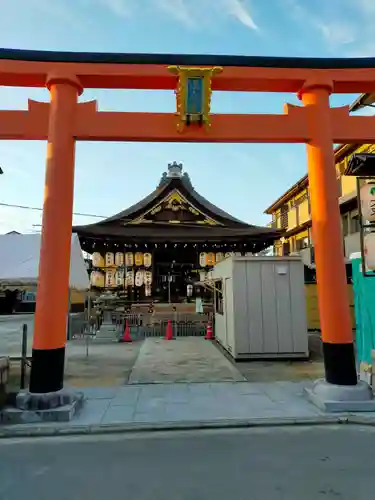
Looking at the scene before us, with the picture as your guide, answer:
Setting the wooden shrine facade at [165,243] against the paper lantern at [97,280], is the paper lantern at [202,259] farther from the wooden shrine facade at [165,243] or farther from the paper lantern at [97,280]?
the paper lantern at [97,280]

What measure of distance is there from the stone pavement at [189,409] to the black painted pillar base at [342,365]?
0.59 m

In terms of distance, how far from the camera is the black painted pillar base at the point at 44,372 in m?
5.65

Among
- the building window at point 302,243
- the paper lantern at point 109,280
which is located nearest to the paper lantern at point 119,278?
the paper lantern at point 109,280

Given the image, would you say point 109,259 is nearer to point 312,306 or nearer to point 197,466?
point 312,306

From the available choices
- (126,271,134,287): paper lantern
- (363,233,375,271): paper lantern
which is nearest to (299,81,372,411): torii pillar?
(363,233,375,271): paper lantern

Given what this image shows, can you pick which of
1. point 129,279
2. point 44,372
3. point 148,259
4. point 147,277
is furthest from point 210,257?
point 44,372

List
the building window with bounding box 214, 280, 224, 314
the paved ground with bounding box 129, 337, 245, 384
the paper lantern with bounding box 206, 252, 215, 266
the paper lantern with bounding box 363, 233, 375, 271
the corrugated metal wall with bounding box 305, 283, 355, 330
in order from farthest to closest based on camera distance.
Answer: the paper lantern with bounding box 206, 252, 215, 266 → the corrugated metal wall with bounding box 305, 283, 355, 330 → the building window with bounding box 214, 280, 224, 314 → the paved ground with bounding box 129, 337, 245, 384 → the paper lantern with bounding box 363, 233, 375, 271

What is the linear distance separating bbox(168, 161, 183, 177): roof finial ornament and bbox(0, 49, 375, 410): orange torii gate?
47.8 feet

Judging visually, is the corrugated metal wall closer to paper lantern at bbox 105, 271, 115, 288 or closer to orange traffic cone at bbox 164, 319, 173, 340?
orange traffic cone at bbox 164, 319, 173, 340

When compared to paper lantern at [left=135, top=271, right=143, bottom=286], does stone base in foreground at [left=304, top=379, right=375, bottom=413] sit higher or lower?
lower

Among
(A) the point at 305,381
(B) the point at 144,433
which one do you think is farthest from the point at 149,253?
(B) the point at 144,433

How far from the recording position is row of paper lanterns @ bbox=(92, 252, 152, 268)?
1909cm

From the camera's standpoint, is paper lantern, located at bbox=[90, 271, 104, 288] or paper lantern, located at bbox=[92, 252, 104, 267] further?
paper lantern, located at bbox=[92, 252, 104, 267]

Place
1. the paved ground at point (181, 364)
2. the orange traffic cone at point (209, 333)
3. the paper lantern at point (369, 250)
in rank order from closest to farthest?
the paper lantern at point (369, 250), the paved ground at point (181, 364), the orange traffic cone at point (209, 333)
